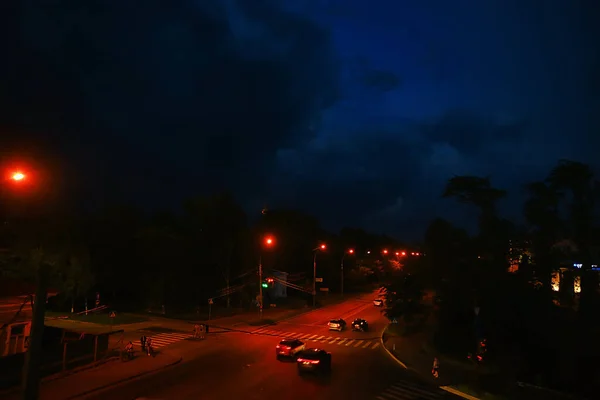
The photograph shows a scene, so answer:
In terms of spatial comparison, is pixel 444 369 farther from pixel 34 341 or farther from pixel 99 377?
pixel 34 341

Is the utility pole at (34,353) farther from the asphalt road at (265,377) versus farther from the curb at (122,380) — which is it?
the curb at (122,380)

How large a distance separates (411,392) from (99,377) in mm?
16198

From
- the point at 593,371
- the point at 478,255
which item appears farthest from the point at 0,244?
the point at 593,371

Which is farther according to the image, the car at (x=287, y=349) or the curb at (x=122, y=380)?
the car at (x=287, y=349)

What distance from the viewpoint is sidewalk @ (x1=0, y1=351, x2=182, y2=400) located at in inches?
824

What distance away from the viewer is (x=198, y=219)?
66188 mm

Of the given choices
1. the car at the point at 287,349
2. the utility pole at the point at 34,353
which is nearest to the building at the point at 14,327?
the utility pole at the point at 34,353

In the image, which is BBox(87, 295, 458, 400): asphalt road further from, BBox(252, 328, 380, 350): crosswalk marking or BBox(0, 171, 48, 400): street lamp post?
BBox(0, 171, 48, 400): street lamp post

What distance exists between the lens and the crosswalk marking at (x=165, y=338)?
3591 centimetres

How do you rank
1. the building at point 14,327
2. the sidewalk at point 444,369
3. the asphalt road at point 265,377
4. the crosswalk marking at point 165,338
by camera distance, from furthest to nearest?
the crosswalk marking at point 165,338
the sidewalk at point 444,369
the building at point 14,327
the asphalt road at point 265,377

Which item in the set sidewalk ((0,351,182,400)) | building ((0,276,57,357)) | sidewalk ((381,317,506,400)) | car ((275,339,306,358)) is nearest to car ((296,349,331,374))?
car ((275,339,306,358))

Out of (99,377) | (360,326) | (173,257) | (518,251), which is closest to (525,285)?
(518,251)

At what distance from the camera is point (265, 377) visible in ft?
80.4

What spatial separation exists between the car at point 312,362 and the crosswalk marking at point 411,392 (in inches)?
160
